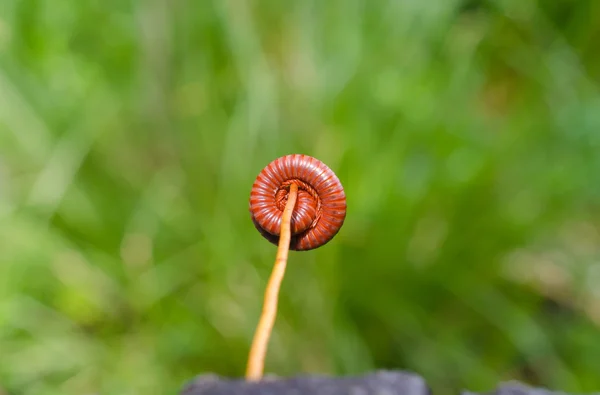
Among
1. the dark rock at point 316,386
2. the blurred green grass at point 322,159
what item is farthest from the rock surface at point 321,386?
the blurred green grass at point 322,159

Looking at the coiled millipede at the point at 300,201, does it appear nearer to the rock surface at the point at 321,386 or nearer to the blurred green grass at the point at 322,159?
the rock surface at the point at 321,386

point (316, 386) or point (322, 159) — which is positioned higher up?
point (322, 159)

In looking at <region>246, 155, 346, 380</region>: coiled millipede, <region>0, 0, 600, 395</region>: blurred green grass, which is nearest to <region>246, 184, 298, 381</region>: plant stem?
<region>246, 155, 346, 380</region>: coiled millipede

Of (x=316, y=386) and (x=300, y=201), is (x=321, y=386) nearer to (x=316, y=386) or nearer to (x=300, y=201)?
(x=316, y=386)

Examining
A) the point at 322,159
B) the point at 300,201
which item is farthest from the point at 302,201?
the point at 322,159

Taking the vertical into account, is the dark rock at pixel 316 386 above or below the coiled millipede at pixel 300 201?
below

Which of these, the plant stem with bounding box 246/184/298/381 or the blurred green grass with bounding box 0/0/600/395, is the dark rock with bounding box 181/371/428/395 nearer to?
the plant stem with bounding box 246/184/298/381

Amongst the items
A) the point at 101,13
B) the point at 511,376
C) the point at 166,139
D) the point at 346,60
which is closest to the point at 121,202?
the point at 166,139
